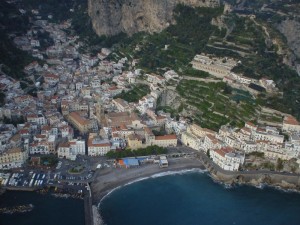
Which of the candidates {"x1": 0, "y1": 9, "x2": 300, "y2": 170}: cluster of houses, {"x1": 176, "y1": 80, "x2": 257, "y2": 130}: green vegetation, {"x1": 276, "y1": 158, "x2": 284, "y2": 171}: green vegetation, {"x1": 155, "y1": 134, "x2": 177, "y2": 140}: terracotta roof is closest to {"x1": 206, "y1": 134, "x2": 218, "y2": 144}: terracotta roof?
{"x1": 0, "y1": 9, "x2": 300, "y2": 170}: cluster of houses

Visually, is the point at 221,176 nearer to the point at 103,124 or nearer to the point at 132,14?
the point at 103,124

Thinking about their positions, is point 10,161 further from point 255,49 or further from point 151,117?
point 255,49

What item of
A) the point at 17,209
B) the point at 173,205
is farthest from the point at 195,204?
the point at 17,209

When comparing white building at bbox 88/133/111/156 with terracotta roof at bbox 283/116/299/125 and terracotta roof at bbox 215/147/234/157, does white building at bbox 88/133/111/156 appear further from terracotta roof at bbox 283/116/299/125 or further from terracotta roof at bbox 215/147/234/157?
terracotta roof at bbox 283/116/299/125

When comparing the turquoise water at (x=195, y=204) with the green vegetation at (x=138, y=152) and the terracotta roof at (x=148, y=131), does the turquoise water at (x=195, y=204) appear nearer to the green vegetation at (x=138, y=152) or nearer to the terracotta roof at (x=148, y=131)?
the green vegetation at (x=138, y=152)

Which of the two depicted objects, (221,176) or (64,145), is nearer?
(221,176)

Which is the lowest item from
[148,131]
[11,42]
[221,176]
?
[221,176]
